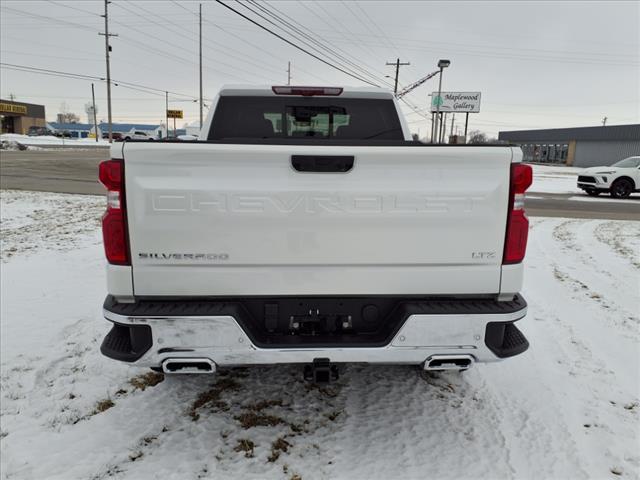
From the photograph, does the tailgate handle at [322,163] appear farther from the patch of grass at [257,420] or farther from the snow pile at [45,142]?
the snow pile at [45,142]

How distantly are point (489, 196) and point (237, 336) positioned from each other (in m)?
1.53

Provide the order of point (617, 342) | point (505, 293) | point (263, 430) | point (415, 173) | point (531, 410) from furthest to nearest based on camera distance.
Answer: point (617, 342)
point (531, 410)
point (263, 430)
point (505, 293)
point (415, 173)

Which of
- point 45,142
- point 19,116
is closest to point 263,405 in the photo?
point 45,142

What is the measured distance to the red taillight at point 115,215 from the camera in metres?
2.37

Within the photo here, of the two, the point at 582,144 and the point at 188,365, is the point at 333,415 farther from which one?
the point at 582,144

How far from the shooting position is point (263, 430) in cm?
296

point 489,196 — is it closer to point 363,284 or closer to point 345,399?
point 363,284

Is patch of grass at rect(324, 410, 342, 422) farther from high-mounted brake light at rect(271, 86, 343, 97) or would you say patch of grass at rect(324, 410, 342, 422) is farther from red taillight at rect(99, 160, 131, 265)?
high-mounted brake light at rect(271, 86, 343, 97)

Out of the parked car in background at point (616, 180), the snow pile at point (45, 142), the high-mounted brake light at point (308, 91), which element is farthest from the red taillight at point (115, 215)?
the snow pile at point (45, 142)

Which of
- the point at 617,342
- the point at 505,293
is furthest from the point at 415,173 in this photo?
the point at 617,342

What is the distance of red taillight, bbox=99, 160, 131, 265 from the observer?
2.37 meters

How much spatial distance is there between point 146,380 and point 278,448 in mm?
1366

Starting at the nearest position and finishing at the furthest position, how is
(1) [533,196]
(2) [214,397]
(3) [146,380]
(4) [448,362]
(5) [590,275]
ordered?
(4) [448,362] < (2) [214,397] < (3) [146,380] < (5) [590,275] < (1) [533,196]

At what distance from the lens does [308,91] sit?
3.96 m
